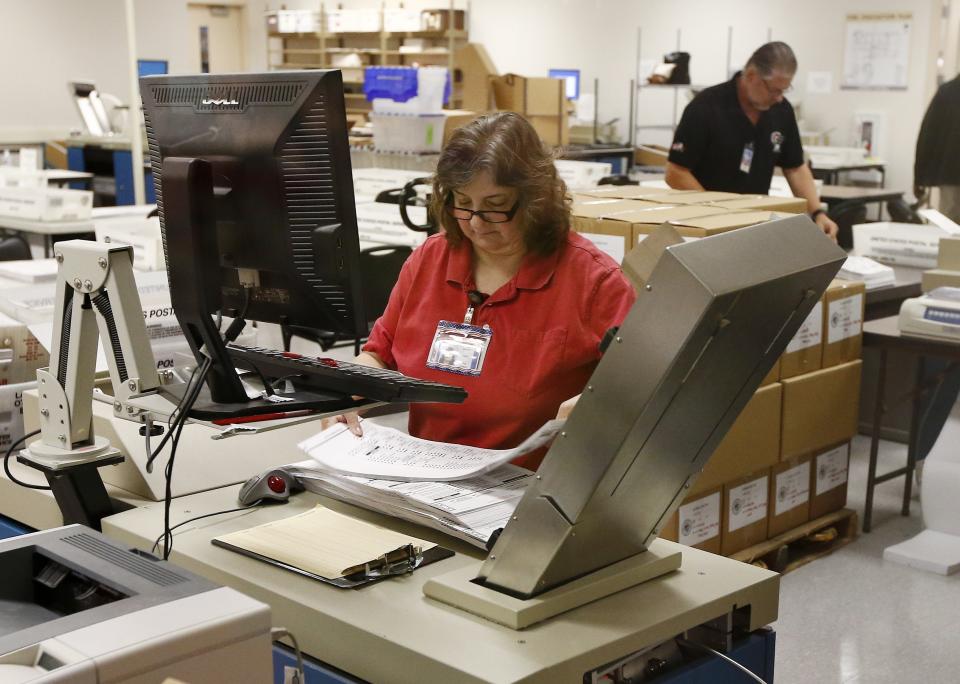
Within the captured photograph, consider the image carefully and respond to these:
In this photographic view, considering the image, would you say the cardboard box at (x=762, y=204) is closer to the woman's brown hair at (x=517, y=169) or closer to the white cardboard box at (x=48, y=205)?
the woman's brown hair at (x=517, y=169)

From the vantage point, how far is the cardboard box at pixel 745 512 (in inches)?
118

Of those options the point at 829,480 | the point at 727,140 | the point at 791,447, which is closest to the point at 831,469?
the point at 829,480

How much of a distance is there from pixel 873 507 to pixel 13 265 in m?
2.85

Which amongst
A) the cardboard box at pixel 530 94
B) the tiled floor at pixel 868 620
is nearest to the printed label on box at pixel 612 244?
Answer: the tiled floor at pixel 868 620

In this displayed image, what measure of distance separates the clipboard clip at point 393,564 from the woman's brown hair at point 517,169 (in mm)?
688

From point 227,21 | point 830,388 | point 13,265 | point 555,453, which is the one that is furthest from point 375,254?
point 227,21

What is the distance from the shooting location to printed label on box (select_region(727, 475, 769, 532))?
119 inches

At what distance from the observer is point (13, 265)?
10.6 ft

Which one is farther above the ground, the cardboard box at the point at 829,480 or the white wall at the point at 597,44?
the white wall at the point at 597,44

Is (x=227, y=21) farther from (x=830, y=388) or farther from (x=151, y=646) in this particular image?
(x=151, y=646)

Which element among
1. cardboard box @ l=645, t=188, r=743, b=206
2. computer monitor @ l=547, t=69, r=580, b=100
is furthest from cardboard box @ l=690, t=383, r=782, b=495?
computer monitor @ l=547, t=69, r=580, b=100

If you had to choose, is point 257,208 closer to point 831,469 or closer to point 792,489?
point 792,489

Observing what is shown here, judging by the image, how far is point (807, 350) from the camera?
3.19 meters

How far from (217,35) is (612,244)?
1257 centimetres
